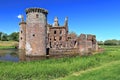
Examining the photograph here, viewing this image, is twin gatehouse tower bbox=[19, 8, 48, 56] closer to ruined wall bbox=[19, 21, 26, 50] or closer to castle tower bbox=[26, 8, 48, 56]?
castle tower bbox=[26, 8, 48, 56]

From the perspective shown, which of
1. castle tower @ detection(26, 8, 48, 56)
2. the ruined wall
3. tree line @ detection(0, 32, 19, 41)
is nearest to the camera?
castle tower @ detection(26, 8, 48, 56)

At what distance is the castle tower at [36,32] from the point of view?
34938 mm

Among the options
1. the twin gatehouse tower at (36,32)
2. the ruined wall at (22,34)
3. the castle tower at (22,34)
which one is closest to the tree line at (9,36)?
the castle tower at (22,34)

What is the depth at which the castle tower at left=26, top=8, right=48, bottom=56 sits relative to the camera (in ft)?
115

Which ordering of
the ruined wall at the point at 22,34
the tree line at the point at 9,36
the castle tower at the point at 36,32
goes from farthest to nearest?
the tree line at the point at 9,36 < the ruined wall at the point at 22,34 < the castle tower at the point at 36,32

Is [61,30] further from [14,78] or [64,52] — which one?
[14,78]

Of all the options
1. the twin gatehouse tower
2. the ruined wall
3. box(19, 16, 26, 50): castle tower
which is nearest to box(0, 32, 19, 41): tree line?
box(19, 16, 26, 50): castle tower

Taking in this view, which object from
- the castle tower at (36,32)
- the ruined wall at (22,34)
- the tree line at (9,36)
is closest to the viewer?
the castle tower at (36,32)

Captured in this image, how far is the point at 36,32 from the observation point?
35000 mm

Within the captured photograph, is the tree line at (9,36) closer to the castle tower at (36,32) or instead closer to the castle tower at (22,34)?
the castle tower at (22,34)

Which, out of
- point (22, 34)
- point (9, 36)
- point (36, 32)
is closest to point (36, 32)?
point (36, 32)

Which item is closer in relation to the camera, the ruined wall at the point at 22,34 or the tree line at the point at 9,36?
the ruined wall at the point at 22,34

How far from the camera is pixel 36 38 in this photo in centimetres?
3494

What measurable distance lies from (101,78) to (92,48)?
2727 centimetres
